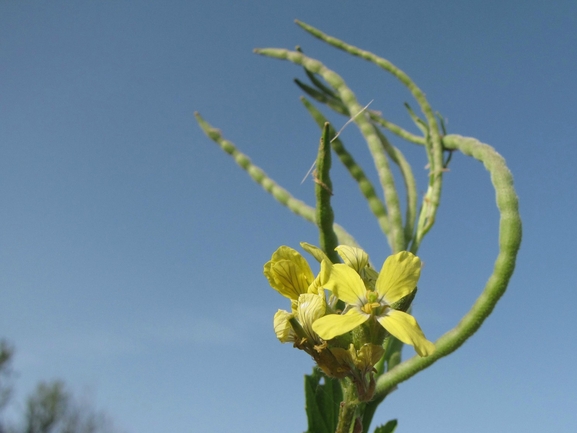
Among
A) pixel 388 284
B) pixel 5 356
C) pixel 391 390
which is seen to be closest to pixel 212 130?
pixel 391 390

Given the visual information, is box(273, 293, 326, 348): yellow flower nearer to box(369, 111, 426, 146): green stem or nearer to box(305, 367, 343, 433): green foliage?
box(305, 367, 343, 433): green foliage

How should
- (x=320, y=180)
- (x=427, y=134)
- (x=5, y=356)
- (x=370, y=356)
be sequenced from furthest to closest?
(x=5, y=356) < (x=427, y=134) < (x=320, y=180) < (x=370, y=356)

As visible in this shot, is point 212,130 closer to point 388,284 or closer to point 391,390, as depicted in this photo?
point 391,390

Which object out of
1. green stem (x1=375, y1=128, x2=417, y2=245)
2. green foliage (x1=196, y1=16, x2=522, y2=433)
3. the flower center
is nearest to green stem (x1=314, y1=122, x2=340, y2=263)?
green foliage (x1=196, y1=16, x2=522, y2=433)

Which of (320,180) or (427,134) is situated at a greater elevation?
(427,134)

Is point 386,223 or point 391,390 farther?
point 386,223

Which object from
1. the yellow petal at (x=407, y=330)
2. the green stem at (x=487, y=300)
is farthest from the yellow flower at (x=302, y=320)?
the green stem at (x=487, y=300)

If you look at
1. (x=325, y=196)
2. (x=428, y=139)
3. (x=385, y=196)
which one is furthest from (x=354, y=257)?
(x=428, y=139)
